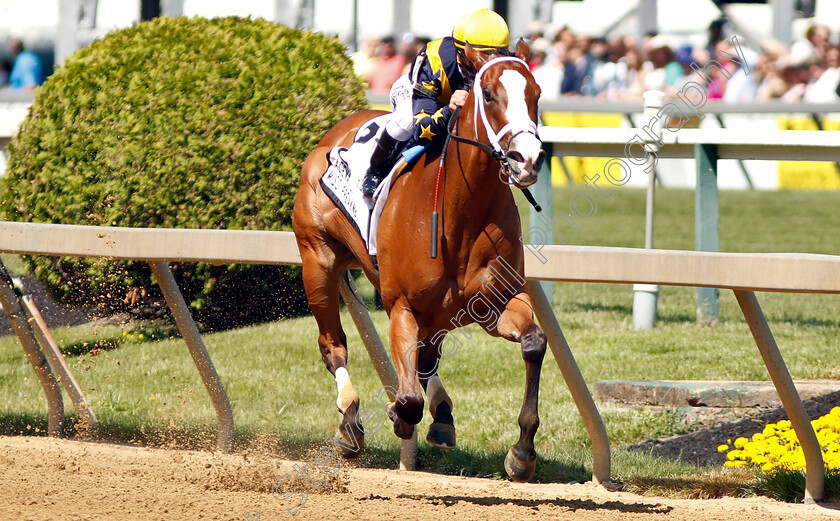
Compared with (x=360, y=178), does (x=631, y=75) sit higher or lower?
lower

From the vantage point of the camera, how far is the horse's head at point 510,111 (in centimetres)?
349

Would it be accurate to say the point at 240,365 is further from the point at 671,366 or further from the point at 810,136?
Answer: the point at 810,136

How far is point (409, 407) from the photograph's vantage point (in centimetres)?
406

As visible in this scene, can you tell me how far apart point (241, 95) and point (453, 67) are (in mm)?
3218

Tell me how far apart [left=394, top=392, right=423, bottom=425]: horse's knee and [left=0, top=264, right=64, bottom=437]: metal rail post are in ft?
8.59

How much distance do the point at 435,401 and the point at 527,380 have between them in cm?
58

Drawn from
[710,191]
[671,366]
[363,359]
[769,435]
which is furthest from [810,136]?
[363,359]

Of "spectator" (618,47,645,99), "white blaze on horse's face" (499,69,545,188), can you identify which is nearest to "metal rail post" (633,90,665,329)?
"white blaze on horse's face" (499,69,545,188)

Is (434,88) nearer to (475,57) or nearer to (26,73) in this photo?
(475,57)

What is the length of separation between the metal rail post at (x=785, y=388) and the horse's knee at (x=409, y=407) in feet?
4.15

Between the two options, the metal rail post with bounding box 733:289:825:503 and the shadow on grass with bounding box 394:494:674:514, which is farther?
the shadow on grass with bounding box 394:494:674:514

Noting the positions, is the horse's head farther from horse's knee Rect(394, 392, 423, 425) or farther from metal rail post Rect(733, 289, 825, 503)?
metal rail post Rect(733, 289, 825, 503)

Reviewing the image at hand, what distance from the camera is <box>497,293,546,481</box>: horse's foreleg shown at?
3865mm

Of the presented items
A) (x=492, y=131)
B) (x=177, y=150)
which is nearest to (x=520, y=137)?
(x=492, y=131)
